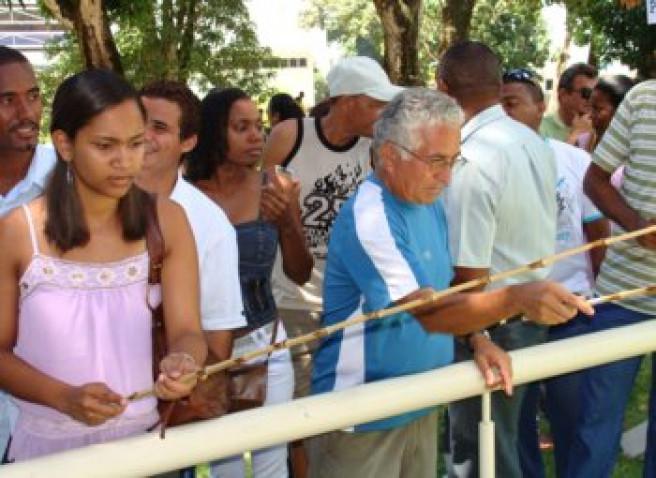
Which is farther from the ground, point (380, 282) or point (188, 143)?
point (188, 143)

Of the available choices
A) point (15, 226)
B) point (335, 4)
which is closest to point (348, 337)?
point (15, 226)

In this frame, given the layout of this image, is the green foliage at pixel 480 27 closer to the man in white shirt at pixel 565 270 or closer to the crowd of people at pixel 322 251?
the man in white shirt at pixel 565 270

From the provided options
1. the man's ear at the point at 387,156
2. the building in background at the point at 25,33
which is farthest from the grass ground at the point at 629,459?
the building in background at the point at 25,33

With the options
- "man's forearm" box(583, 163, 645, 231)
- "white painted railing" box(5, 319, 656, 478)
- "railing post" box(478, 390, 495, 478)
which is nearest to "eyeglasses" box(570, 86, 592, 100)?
"man's forearm" box(583, 163, 645, 231)

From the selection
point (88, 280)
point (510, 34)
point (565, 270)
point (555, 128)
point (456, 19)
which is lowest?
point (510, 34)

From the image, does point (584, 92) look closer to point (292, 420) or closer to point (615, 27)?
point (292, 420)

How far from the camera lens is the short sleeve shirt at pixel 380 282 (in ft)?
7.34

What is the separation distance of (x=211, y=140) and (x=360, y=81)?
2.25 ft

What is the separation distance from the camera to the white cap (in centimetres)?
349

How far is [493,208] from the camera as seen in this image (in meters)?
2.92

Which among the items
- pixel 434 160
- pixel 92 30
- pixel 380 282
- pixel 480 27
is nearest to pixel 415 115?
pixel 434 160

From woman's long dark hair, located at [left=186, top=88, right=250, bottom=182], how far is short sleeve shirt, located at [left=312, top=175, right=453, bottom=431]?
85 cm

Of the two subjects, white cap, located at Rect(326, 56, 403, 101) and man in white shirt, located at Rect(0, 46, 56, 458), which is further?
white cap, located at Rect(326, 56, 403, 101)

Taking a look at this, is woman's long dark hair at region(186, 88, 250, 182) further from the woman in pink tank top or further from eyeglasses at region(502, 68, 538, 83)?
eyeglasses at region(502, 68, 538, 83)
